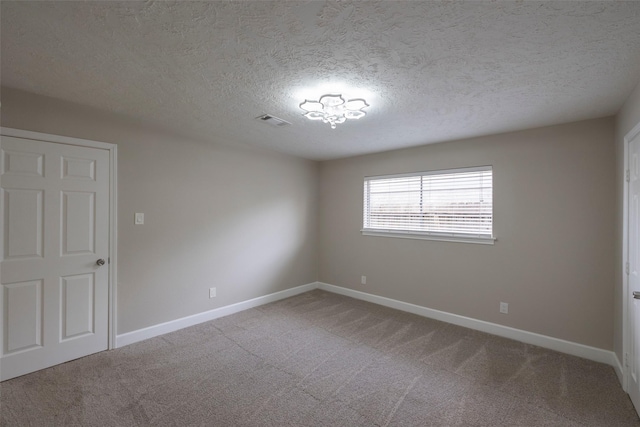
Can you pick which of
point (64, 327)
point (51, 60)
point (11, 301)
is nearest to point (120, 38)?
point (51, 60)

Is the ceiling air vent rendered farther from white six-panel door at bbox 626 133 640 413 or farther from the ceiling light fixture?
white six-panel door at bbox 626 133 640 413

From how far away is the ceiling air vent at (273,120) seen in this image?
9.50ft

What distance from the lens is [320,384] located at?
2.37m

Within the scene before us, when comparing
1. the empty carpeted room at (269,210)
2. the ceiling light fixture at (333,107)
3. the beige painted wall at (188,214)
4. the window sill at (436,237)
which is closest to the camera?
the empty carpeted room at (269,210)

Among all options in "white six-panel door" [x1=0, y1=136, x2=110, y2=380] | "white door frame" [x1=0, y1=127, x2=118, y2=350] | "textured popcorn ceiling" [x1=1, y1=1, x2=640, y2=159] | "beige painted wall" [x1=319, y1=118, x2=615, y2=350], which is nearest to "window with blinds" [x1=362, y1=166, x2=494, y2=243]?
"beige painted wall" [x1=319, y1=118, x2=615, y2=350]

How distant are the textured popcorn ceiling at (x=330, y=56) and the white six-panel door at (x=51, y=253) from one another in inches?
24.0

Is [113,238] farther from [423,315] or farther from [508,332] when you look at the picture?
[508,332]

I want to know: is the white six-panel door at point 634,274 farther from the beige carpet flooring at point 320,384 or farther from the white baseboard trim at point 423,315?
the white baseboard trim at point 423,315

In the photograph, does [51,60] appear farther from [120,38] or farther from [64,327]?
[64,327]

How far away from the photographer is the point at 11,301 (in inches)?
93.7

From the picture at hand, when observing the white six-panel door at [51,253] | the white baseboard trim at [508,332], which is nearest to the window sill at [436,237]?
the white baseboard trim at [508,332]

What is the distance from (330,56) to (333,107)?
1.94 feet

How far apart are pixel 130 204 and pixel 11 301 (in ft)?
3.93

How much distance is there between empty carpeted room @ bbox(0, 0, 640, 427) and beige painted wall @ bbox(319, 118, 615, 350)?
0.07 ft
